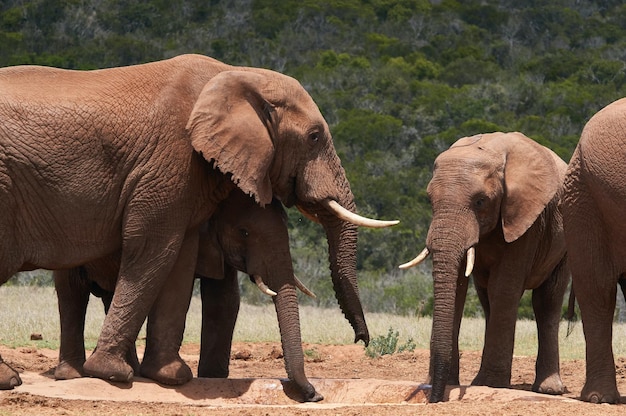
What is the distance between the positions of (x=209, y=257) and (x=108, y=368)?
1106mm

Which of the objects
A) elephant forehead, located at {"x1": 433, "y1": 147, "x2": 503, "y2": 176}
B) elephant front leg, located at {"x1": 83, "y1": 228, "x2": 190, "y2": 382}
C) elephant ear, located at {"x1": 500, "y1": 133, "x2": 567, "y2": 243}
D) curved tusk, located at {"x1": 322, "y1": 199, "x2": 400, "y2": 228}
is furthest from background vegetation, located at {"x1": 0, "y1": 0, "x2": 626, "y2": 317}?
elephant front leg, located at {"x1": 83, "y1": 228, "x2": 190, "y2": 382}

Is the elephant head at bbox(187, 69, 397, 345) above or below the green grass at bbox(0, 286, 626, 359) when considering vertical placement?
above

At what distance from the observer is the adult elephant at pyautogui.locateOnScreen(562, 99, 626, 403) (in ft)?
27.8

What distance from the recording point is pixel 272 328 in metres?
14.9

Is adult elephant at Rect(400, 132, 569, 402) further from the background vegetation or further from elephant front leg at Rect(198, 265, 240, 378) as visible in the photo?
the background vegetation

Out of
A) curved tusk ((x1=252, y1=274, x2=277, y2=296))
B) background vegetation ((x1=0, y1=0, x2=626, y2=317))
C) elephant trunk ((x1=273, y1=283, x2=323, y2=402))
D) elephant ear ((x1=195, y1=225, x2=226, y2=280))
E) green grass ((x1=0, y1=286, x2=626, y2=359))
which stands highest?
background vegetation ((x1=0, y1=0, x2=626, y2=317))

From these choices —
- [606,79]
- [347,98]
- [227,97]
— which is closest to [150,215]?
[227,97]

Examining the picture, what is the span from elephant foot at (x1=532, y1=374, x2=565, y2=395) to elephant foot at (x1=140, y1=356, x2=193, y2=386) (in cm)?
279

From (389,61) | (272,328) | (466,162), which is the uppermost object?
(389,61)

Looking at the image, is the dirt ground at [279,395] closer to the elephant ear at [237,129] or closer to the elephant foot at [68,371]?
the elephant foot at [68,371]

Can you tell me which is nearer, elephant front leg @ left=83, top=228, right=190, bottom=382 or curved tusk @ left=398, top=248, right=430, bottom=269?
elephant front leg @ left=83, top=228, right=190, bottom=382

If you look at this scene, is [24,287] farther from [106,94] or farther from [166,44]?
[166,44]

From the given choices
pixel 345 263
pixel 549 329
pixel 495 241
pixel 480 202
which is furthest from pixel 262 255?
pixel 549 329

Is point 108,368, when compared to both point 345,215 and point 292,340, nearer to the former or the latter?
point 292,340
